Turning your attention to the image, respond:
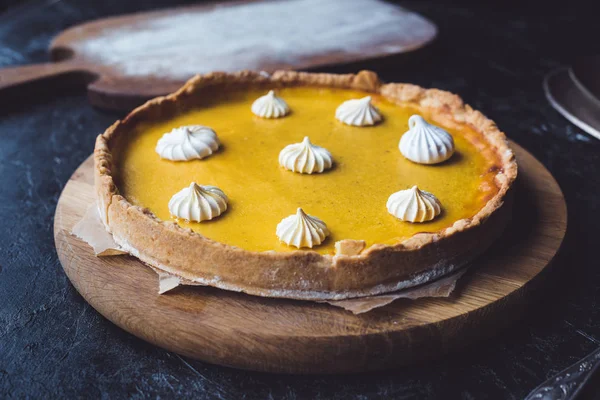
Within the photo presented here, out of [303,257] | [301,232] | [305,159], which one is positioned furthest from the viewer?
[305,159]

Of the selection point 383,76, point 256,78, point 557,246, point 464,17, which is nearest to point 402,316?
point 557,246

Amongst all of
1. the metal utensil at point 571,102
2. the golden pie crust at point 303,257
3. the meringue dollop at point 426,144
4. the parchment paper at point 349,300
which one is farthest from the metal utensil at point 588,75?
the parchment paper at point 349,300

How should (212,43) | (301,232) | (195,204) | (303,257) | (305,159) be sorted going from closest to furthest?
(303,257)
(301,232)
(195,204)
(305,159)
(212,43)

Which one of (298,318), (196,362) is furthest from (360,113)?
(196,362)

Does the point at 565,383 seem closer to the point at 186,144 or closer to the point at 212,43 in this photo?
the point at 186,144

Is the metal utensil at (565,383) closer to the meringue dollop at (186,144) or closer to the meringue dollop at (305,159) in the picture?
the meringue dollop at (305,159)

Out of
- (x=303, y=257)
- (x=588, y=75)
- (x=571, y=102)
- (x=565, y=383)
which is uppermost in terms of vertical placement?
(x=303, y=257)
